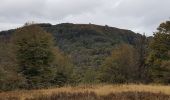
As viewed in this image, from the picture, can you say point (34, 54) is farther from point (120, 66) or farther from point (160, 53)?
point (120, 66)

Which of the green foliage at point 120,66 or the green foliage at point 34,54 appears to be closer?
the green foliage at point 34,54

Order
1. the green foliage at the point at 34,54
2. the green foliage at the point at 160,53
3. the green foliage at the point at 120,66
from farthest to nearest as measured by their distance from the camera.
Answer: the green foliage at the point at 120,66, the green foliage at the point at 160,53, the green foliage at the point at 34,54

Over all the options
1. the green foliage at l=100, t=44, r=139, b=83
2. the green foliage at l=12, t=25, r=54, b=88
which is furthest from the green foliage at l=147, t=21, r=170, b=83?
the green foliage at l=100, t=44, r=139, b=83

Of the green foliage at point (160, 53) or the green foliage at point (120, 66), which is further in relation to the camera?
the green foliage at point (120, 66)

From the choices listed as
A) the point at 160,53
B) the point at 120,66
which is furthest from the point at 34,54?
the point at 120,66

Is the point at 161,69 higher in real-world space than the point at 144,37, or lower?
lower

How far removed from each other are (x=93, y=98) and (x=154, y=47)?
108 ft

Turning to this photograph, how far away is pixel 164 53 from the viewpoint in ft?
152

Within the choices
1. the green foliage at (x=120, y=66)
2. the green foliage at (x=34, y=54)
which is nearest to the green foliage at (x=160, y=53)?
the green foliage at (x=34, y=54)

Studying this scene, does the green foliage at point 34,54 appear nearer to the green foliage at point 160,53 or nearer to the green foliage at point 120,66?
the green foliage at point 160,53

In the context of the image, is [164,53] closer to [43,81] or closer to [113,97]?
[43,81]

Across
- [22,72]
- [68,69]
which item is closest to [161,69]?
[22,72]

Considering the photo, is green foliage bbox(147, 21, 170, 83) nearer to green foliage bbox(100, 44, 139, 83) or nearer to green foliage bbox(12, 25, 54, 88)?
green foliage bbox(12, 25, 54, 88)

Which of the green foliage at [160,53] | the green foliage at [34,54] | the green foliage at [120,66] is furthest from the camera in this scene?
the green foliage at [120,66]
